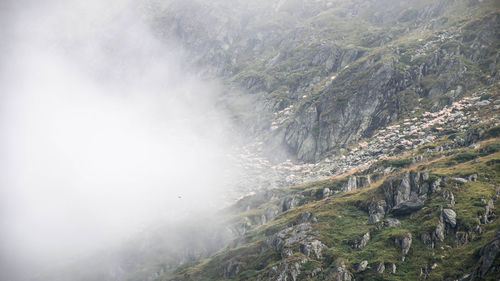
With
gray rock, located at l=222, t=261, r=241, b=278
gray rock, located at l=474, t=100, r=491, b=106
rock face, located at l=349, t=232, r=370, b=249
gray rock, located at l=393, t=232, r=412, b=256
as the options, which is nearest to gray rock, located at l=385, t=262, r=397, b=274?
gray rock, located at l=393, t=232, r=412, b=256

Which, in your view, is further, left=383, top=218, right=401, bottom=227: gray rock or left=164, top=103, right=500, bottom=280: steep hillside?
left=383, top=218, right=401, bottom=227: gray rock

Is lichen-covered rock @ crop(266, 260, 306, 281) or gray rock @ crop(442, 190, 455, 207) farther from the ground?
gray rock @ crop(442, 190, 455, 207)

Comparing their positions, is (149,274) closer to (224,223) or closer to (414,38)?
(224,223)

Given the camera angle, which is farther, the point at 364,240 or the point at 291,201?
the point at 291,201

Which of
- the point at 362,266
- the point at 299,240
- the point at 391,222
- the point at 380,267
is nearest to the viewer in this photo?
the point at 380,267

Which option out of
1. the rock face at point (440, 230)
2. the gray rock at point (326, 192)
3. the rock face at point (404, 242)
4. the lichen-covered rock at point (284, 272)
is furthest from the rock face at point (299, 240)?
the rock face at point (440, 230)

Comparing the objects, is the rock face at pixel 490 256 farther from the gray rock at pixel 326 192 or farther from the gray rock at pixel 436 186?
the gray rock at pixel 326 192

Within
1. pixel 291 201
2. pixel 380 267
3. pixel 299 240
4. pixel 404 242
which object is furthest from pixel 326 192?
pixel 380 267

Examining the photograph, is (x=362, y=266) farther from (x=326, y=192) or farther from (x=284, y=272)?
(x=326, y=192)

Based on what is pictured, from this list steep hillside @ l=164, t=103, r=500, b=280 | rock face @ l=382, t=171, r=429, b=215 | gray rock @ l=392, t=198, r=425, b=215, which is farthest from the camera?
rock face @ l=382, t=171, r=429, b=215

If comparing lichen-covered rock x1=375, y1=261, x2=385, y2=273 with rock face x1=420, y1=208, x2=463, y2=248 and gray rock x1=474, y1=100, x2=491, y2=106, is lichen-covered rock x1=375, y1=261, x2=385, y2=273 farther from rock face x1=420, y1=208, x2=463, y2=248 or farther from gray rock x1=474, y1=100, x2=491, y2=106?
gray rock x1=474, y1=100, x2=491, y2=106

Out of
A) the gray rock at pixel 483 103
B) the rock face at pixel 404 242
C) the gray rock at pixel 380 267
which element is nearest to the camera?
the gray rock at pixel 380 267
